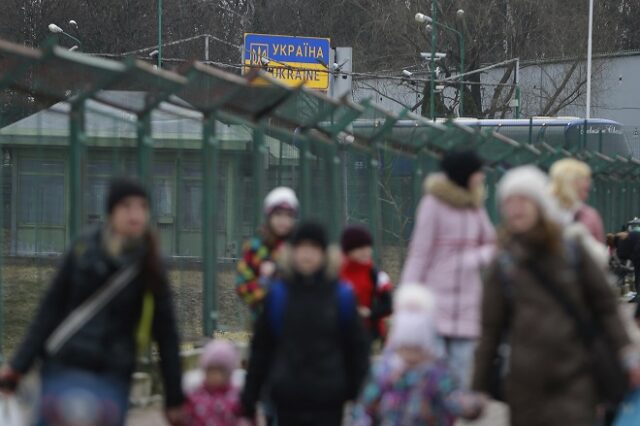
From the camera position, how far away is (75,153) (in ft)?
35.4

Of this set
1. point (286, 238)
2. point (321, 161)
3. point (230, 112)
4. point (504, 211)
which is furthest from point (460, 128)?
point (504, 211)

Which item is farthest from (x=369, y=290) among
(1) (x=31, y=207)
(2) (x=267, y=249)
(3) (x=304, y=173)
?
(1) (x=31, y=207)

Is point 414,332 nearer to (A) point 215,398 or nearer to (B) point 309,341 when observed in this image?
(B) point 309,341

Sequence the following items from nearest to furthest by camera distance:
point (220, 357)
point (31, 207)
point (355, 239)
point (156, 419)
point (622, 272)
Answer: point (220, 357) < point (355, 239) < point (156, 419) < point (31, 207) < point (622, 272)

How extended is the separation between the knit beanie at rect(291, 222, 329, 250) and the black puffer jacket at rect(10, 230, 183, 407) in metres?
0.69

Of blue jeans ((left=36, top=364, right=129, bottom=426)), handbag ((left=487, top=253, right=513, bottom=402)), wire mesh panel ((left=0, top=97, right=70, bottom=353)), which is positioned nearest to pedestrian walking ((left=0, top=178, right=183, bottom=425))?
blue jeans ((left=36, top=364, right=129, bottom=426))

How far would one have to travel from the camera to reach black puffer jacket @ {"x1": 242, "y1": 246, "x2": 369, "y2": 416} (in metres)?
6.91

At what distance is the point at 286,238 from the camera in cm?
880

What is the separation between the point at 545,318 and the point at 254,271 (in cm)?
263

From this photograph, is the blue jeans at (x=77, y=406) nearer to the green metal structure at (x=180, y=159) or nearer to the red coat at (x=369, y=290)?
the red coat at (x=369, y=290)

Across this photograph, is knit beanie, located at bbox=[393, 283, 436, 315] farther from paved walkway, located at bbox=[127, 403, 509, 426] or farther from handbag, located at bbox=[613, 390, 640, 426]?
paved walkway, located at bbox=[127, 403, 509, 426]

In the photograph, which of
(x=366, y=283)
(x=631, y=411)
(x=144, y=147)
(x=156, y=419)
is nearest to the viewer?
(x=631, y=411)

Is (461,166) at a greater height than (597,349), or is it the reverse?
(461,166)

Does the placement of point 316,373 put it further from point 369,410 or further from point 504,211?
point 504,211
